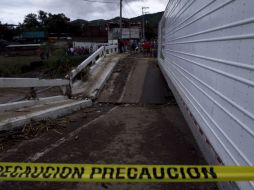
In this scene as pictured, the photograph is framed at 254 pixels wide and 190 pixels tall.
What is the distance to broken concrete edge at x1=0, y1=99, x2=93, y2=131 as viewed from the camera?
21.6 feet


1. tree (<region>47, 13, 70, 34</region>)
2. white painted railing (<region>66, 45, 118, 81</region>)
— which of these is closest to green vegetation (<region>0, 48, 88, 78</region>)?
white painted railing (<region>66, 45, 118, 81</region>)

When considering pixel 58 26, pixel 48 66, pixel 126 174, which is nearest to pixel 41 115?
pixel 126 174

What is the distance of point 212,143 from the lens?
13.9 feet

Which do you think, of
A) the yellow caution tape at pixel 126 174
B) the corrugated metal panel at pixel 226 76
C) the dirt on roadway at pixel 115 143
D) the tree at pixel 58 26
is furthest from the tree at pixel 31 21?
the yellow caution tape at pixel 126 174

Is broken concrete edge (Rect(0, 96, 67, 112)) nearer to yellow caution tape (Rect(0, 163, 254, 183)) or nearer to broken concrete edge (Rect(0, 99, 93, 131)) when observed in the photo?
broken concrete edge (Rect(0, 99, 93, 131))

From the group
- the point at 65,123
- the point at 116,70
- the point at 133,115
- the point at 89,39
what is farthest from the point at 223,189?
the point at 89,39

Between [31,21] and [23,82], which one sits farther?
[31,21]

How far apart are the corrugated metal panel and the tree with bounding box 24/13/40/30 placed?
123547 millimetres

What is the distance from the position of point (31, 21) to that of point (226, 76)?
439 ft

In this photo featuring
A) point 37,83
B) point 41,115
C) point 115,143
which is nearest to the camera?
point 115,143

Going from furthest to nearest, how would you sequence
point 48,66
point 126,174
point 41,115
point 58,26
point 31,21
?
point 31,21 < point 58,26 < point 48,66 < point 41,115 < point 126,174

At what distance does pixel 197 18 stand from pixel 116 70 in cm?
1154

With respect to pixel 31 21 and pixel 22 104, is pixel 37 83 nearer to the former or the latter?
pixel 22 104

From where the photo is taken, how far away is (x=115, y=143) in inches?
250
